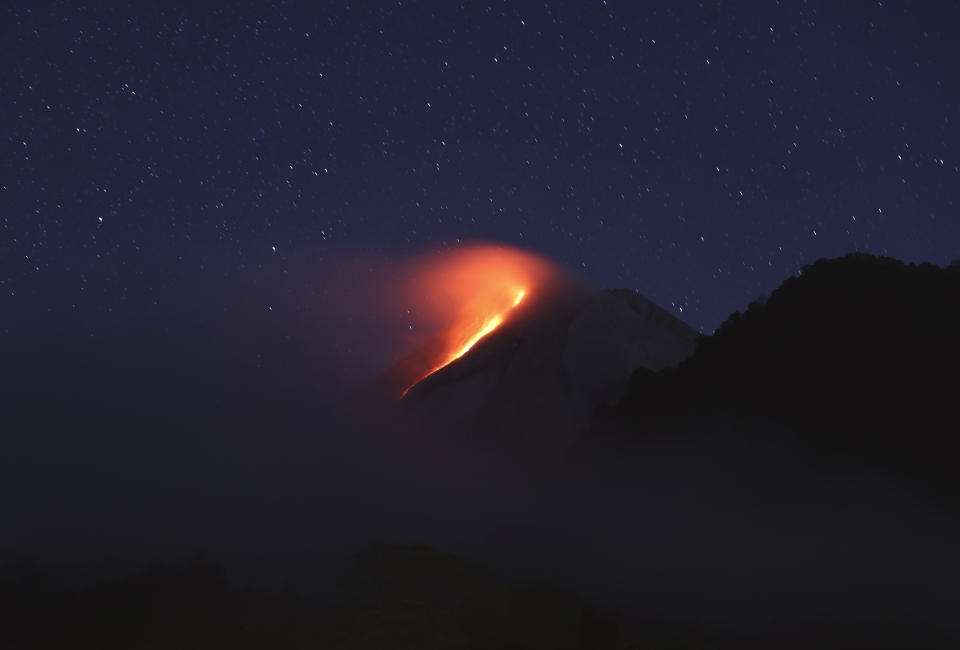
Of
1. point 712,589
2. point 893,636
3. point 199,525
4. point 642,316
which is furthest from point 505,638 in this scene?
point 642,316

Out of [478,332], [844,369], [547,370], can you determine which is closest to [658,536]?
[844,369]

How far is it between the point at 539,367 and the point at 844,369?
31428 millimetres

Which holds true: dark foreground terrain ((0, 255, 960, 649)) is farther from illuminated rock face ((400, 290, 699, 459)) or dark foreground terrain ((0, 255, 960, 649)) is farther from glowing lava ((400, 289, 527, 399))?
glowing lava ((400, 289, 527, 399))

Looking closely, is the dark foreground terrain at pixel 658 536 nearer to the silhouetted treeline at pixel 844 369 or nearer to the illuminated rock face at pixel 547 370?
the silhouetted treeline at pixel 844 369

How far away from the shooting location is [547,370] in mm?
59219

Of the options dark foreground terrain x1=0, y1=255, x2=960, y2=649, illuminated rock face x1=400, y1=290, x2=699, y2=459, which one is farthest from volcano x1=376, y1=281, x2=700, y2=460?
dark foreground terrain x1=0, y1=255, x2=960, y2=649

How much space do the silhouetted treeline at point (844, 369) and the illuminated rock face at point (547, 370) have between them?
52.8 ft

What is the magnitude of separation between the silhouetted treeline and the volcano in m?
15.8

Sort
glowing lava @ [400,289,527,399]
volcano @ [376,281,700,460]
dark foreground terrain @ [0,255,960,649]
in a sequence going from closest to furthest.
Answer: dark foreground terrain @ [0,255,960,649] → volcano @ [376,281,700,460] → glowing lava @ [400,289,527,399]

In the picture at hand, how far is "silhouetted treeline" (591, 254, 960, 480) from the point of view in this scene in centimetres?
2712

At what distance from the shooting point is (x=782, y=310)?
112 feet

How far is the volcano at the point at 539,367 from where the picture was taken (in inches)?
2153

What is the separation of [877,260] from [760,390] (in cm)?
718

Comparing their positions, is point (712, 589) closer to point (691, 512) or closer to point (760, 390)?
point (691, 512)
